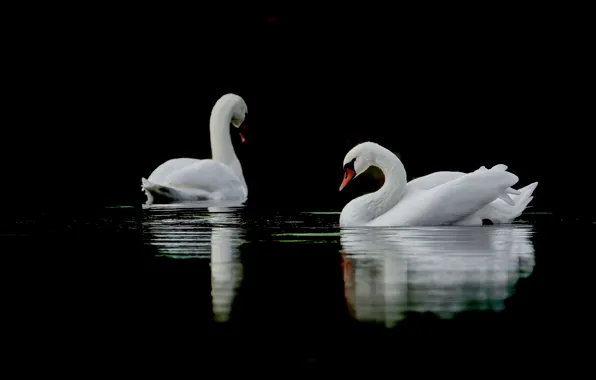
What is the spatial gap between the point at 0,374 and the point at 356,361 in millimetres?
1108

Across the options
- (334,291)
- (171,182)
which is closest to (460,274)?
(334,291)

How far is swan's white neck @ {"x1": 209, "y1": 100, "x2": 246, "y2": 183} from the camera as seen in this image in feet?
59.6

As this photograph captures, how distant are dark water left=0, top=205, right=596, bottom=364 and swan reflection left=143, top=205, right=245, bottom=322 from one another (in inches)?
0.6

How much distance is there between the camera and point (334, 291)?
570 cm

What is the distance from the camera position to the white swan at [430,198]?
395 inches

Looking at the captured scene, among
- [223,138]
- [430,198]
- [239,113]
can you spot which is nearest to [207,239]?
[430,198]

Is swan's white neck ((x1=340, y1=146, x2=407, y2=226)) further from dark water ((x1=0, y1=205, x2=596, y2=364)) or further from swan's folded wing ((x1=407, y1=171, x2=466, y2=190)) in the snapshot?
swan's folded wing ((x1=407, y1=171, x2=466, y2=190))

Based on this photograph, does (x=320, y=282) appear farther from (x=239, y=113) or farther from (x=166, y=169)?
(x=239, y=113)

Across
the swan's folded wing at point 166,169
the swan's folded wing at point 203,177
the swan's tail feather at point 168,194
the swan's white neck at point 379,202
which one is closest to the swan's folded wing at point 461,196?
the swan's white neck at point 379,202

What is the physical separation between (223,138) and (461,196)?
8.74 meters

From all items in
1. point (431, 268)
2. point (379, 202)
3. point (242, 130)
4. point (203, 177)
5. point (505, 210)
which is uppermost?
point (242, 130)

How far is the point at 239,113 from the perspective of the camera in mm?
19000

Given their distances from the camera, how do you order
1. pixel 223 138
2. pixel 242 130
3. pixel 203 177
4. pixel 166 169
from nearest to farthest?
pixel 203 177 → pixel 166 169 → pixel 223 138 → pixel 242 130

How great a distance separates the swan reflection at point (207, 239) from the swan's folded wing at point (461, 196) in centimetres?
149
